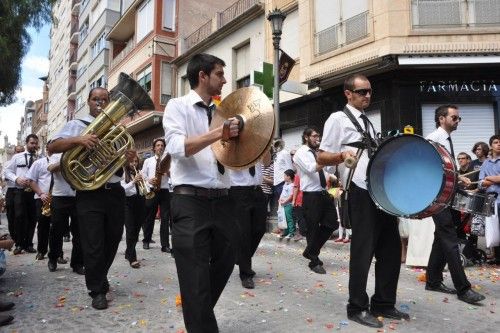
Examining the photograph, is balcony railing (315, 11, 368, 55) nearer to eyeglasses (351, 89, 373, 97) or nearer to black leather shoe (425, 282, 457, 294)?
black leather shoe (425, 282, 457, 294)

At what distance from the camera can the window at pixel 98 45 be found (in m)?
34.1

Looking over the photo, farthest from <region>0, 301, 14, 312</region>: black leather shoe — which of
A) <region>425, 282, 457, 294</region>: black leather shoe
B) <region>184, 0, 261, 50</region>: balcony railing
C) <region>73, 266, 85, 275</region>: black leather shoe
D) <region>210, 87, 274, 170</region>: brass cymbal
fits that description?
<region>184, 0, 261, 50</region>: balcony railing

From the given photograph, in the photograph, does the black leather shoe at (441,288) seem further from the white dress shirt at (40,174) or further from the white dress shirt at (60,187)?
the white dress shirt at (40,174)

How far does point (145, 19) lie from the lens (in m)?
26.1

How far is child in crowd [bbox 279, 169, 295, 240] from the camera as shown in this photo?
10.4 metres

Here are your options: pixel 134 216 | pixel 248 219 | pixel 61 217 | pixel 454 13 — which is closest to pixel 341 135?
pixel 248 219

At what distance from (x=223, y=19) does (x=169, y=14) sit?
5023 mm

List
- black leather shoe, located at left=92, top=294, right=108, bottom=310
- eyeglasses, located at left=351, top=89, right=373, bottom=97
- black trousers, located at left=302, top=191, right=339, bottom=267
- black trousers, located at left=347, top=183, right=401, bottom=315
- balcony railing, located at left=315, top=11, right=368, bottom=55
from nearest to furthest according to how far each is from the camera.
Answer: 1. black trousers, located at left=347, top=183, right=401, bottom=315
2. eyeglasses, located at left=351, top=89, right=373, bottom=97
3. black leather shoe, located at left=92, top=294, right=108, bottom=310
4. black trousers, located at left=302, top=191, right=339, bottom=267
5. balcony railing, located at left=315, top=11, right=368, bottom=55

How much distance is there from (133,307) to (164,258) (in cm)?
310

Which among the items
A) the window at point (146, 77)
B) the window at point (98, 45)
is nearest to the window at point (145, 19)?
the window at point (146, 77)

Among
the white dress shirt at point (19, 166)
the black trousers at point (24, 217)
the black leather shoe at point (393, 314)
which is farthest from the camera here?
the white dress shirt at point (19, 166)

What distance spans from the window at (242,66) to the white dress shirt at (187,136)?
16.2 meters

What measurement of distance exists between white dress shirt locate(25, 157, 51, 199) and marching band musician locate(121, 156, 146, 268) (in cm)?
188

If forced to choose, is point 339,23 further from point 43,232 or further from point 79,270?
point 79,270
